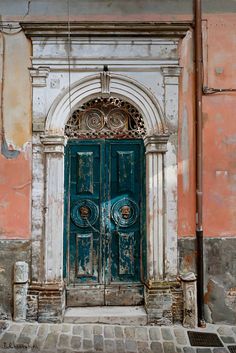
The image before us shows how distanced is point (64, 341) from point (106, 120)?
9.82ft

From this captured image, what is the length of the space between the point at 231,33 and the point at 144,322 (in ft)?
13.7

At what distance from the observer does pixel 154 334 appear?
168 inches

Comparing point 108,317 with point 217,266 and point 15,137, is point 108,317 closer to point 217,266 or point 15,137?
point 217,266

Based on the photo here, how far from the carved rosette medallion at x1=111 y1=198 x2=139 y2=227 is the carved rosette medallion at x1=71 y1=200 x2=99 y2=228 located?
27 centimetres

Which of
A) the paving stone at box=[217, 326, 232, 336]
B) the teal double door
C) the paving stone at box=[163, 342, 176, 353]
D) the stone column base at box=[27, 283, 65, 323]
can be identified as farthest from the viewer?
the teal double door

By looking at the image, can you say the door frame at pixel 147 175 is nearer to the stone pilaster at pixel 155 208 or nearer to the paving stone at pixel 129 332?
the stone pilaster at pixel 155 208

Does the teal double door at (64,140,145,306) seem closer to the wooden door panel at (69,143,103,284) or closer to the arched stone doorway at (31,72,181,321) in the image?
the wooden door panel at (69,143,103,284)

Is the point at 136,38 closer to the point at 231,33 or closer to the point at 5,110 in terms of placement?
the point at 231,33

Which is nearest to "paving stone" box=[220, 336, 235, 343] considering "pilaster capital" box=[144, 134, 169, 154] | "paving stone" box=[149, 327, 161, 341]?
"paving stone" box=[149, 327, 161, 341]

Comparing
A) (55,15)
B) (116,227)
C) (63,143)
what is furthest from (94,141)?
(55,15)

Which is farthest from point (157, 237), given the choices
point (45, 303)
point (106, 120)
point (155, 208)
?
point (106, 120)

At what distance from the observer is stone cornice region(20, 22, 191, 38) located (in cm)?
462

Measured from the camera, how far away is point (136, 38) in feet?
15.6
